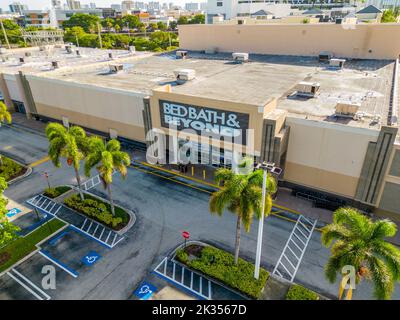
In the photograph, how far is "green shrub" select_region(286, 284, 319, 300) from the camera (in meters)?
23.4

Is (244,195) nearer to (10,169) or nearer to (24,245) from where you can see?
(24,245)

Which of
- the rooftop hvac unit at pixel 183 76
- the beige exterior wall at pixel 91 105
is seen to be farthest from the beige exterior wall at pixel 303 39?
the beige exterior wall at pixel 91 105

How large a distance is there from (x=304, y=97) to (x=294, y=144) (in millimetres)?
9366

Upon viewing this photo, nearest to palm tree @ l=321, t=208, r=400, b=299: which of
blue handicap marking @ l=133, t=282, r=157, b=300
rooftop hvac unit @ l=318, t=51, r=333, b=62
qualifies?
blue handicap marking @ l=133, t=282, r=157, b=300

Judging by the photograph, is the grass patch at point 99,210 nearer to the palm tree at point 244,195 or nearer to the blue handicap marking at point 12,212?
the blue handicap marking at point 12,212

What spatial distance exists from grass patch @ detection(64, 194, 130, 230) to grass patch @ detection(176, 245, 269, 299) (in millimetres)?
8308

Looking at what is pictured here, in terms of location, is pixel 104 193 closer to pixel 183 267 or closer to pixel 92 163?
pixel 92 163

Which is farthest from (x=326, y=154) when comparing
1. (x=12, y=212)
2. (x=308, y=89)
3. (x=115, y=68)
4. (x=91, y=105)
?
(x=115, y=68)

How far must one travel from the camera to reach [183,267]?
2673 cm

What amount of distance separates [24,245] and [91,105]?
27.0 meters

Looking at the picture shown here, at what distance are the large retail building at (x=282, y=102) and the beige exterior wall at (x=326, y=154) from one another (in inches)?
4.1

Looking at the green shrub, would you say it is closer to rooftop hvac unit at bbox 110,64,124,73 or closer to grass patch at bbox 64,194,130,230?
grass patch at bbox 64,194,130,230

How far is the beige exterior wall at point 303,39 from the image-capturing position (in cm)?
5269
